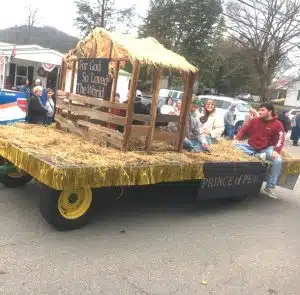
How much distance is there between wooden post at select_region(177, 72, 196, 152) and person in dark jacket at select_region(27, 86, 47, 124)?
13.5ft

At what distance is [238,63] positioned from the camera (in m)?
44.7

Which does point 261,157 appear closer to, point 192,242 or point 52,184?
point 192,242

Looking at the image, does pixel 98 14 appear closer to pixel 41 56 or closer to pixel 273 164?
pixel 41 56

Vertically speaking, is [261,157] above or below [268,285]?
above

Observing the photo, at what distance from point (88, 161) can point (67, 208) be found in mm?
624

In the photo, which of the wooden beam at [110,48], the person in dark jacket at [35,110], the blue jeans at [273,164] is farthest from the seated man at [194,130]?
the person in dark jacket at [35,110]

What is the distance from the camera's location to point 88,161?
4.78 metres

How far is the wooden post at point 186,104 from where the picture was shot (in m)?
6.05

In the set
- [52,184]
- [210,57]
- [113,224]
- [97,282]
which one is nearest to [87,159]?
[52,184]

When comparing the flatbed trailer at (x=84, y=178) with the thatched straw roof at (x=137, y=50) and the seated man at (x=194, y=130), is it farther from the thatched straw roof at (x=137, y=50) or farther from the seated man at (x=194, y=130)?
the thatched straw roof at (x=137, y=50)

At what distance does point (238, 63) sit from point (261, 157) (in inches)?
1550

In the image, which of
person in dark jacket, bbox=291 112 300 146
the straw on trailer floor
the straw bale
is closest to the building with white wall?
person in dark jacket, bbox=291 112 300 146

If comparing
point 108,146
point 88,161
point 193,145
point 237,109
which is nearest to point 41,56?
point 237,109

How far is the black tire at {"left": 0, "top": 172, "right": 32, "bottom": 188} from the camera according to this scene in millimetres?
6324
